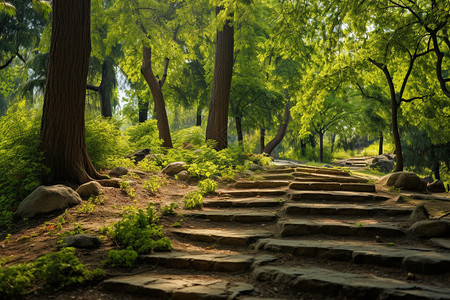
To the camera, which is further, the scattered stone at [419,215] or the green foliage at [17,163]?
the green foliage at [17,163]

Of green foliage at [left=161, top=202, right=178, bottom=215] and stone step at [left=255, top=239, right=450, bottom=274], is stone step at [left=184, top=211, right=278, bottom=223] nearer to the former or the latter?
green foliage at [left=161, top=202, right=178, bottom=215]

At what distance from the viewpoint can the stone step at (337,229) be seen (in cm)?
447

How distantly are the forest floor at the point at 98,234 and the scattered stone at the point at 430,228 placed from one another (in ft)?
0.52

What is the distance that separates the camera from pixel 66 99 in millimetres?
6402

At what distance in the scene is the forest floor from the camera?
3.18m

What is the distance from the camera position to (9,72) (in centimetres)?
2322

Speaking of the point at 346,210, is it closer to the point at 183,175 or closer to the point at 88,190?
the point at 183,175

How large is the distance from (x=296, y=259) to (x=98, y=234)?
2.54 metres

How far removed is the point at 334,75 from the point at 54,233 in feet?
31.0

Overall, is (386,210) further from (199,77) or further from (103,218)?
(199,77)

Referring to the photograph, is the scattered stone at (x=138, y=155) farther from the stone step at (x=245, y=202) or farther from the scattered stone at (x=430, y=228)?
the scattered stone at (x=430, y=228)

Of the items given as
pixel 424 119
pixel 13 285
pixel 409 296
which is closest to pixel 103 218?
pixel 13 285

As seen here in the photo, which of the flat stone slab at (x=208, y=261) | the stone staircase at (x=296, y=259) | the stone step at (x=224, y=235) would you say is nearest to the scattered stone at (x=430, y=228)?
the stone staircase at (x=296, y=259)

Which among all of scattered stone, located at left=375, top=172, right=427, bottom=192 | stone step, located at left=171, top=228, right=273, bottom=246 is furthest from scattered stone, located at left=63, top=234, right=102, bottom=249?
→ scattered stone, located at left=375, top=172, right=427, bottom=192
